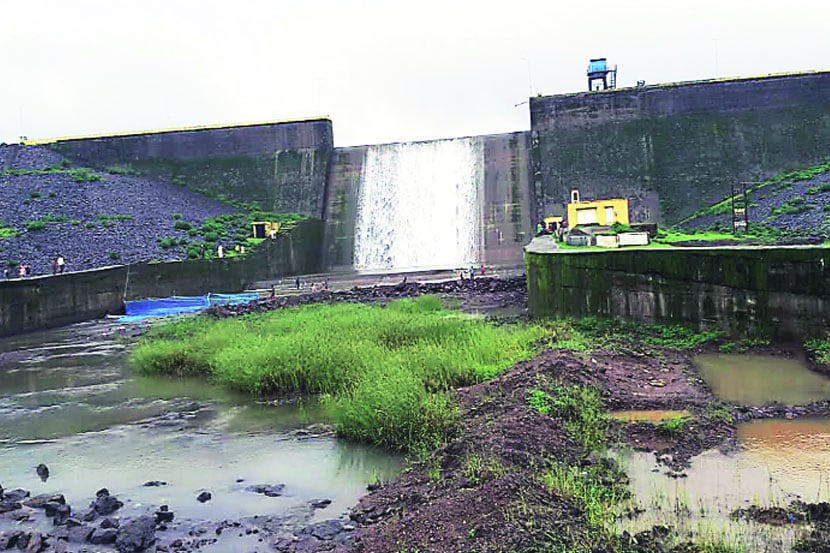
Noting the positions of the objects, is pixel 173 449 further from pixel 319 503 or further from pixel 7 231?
pixel 7 231

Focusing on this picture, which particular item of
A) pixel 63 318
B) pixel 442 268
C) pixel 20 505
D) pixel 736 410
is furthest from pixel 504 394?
pixel 442 268

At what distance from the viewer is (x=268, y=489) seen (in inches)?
299

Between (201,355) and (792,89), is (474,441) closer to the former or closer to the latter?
(201,355)

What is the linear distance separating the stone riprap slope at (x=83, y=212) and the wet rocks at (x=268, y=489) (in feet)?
58.7

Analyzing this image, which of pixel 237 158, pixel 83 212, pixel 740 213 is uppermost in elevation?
pixel 237 158

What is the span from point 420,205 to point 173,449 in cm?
2631

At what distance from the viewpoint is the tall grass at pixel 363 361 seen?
8.36 meters

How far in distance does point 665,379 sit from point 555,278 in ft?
17.7

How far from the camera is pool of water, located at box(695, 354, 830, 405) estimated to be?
9.31 metres

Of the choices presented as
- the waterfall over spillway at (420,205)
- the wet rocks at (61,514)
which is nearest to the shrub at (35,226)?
the waterfall over spillway at (420,205)

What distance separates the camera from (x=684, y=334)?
12.8m

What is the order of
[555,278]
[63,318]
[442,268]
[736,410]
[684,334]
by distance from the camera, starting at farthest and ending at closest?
[442,268], [63,318], [555,278], [684,334], [736,410]

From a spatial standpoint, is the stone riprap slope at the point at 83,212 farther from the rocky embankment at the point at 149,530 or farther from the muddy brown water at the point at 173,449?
the rocky embankment at the point at 149,530

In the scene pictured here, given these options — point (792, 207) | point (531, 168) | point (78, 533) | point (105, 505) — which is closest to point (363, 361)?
point (105, 505)
